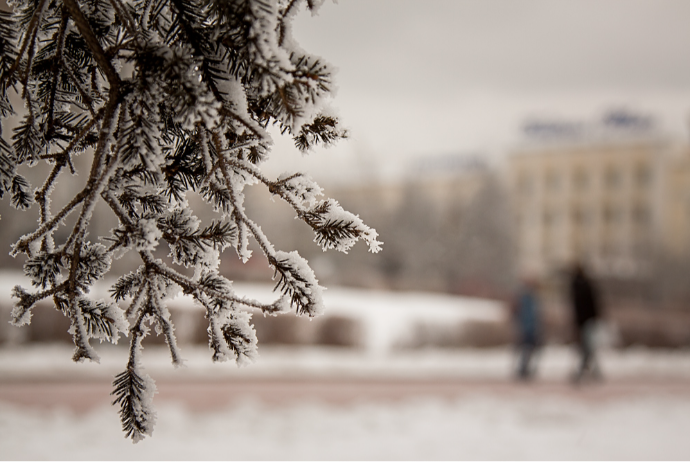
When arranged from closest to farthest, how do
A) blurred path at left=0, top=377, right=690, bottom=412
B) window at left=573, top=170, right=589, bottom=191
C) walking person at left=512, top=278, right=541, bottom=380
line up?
blurred path at left=0, top=377, right=690, bottom=412 → walking person at left=512, top=278, right=541, bottom=380 → window at left=573, top=170, right=589, bottom=191

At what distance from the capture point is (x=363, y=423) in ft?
21.6

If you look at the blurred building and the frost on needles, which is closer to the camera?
the frost on needles

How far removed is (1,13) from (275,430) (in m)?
5.21

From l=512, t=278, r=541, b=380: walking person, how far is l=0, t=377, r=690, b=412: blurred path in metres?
0.38

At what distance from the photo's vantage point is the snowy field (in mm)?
4770

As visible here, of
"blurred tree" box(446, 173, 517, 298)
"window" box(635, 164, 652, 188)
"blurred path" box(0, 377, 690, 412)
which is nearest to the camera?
"blurred path" box(0, 377, 690, 412)

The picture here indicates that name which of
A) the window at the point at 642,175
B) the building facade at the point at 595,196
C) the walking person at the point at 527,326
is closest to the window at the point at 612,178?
the building facade at the point at 595,196

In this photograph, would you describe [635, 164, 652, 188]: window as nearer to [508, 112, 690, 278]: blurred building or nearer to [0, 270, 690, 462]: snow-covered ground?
[508, 112, 690, 278]: blurred building

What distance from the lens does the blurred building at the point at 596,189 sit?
46562mm

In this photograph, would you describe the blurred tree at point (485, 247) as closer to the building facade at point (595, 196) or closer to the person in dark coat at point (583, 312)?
the building facade at point (595, 196)

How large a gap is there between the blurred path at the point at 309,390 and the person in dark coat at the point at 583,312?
517mm

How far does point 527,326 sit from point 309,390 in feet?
13.4

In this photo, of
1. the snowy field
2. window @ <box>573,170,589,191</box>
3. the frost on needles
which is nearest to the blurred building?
window @ <box>573,170,589,191</box>

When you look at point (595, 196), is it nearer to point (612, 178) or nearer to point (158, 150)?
point (612, 178)
